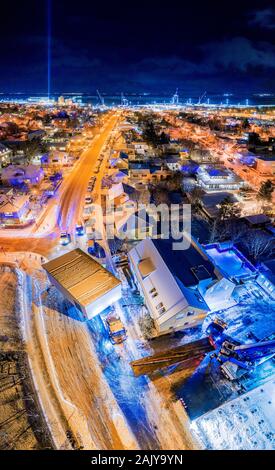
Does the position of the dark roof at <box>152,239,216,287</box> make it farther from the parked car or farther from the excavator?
the parked car

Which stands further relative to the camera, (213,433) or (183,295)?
(183,295)

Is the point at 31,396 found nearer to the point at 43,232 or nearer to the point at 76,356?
the point at 76,356

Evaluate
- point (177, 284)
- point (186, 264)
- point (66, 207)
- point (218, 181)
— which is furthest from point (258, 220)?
point (66, 207)

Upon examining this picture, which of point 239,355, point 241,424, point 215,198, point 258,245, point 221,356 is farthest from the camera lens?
point 215,198

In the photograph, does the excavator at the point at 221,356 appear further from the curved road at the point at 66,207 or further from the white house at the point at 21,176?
the white house at the point at 21,176

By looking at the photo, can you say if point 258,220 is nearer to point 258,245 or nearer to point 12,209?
point 258,245
